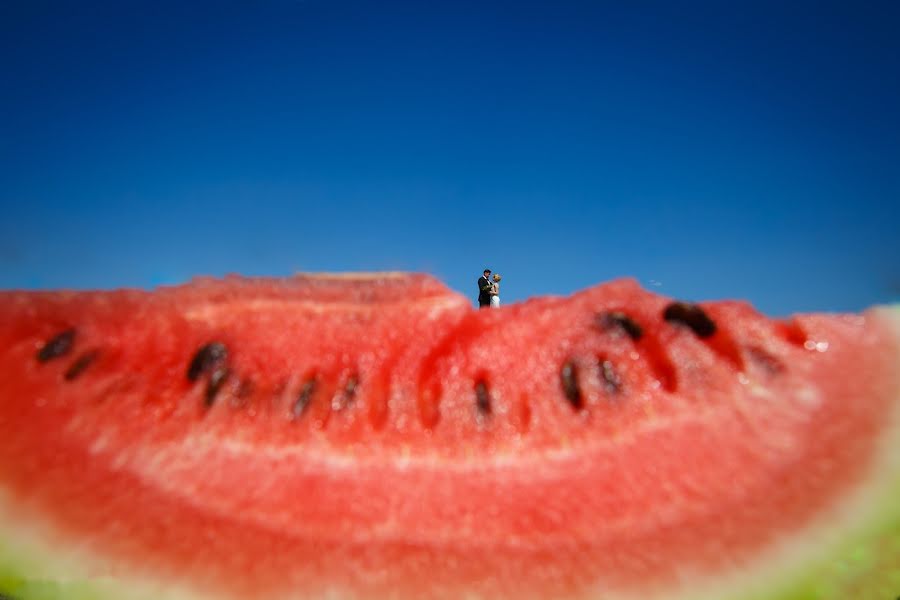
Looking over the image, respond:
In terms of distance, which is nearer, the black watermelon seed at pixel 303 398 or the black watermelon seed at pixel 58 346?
the black watermelon seed at pixel 303 398

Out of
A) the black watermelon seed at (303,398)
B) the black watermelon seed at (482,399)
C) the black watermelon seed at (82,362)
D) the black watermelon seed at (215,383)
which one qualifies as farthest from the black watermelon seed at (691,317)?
the black watermelon seed at (82,362)

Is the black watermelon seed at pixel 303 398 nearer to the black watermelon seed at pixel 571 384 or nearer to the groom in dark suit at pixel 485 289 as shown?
the black watermelon seed at pixel 571 384

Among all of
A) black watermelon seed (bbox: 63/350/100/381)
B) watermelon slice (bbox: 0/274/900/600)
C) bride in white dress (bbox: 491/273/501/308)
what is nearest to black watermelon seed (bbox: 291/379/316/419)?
watermelon slice (bbox: 0/274/900/600)

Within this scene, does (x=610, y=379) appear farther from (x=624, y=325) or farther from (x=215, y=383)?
(x=215, y=383)

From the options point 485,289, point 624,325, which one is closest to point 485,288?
point 485,289

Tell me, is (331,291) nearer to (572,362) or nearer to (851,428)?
(572,362)

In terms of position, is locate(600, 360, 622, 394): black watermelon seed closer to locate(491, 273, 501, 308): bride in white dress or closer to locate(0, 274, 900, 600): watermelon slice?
locate(0, 274, 900, 600): watermelon slice
